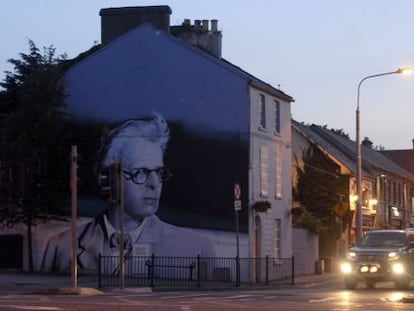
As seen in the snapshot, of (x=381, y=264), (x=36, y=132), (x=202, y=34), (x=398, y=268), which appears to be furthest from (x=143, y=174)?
(x=398, y=268)

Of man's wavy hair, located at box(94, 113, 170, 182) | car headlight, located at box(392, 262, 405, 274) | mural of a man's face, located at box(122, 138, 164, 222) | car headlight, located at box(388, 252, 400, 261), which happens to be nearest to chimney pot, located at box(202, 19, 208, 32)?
man's wavy hair, located at box(94, 113, 170, 182)

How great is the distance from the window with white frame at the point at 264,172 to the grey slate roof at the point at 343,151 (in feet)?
41.7

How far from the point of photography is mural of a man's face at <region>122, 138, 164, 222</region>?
44406 mm

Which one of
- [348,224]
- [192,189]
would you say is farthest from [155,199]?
[348,224]

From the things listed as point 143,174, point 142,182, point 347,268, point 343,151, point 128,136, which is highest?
point 343,151

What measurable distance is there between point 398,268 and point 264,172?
12197mm

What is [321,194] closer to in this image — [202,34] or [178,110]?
[202,34]

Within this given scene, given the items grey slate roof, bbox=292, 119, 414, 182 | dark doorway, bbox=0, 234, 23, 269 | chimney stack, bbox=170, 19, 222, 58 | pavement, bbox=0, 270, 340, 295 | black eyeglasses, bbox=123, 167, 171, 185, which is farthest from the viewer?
grey slate roof, bbox=292, 119, 414, 182

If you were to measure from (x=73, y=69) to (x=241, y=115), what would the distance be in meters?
8.02

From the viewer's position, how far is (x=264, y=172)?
45.2m

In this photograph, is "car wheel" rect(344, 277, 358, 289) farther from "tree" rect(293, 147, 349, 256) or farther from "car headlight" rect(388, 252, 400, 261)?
"tree" rect(293, 147, 349, 256)

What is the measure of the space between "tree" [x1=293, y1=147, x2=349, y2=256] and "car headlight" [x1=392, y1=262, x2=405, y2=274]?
67.1ft

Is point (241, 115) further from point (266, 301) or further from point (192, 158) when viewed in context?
point (266, 301)

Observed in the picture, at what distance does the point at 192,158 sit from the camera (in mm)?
44344
